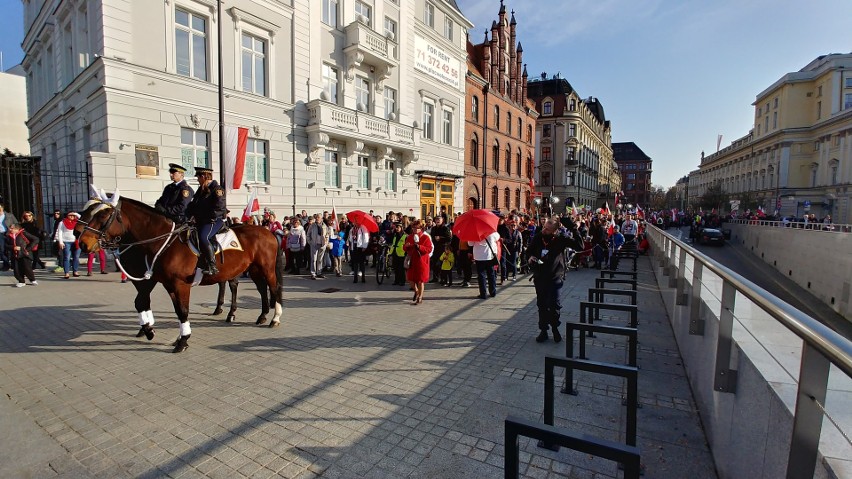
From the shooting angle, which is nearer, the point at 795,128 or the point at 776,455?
the point at 776,455

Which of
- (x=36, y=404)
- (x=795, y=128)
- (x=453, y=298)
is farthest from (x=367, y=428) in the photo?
(x=795, y=128)

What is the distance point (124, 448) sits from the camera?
371cm

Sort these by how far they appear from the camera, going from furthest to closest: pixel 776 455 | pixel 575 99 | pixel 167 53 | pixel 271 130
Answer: pixel 575 99, pixel 271 130, pixel 167 53, pixel 776 455

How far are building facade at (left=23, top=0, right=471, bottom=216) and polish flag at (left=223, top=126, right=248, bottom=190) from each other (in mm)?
2524

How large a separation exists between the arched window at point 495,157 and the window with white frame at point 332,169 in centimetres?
2060

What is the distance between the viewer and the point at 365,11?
2362cm

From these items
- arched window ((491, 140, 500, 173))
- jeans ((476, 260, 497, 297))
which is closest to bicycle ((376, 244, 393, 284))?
jeans ((476, 260, 497, 297))

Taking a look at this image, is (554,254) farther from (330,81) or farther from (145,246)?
(330,81)

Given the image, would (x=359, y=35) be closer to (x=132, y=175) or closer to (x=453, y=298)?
(x=132, y=175)

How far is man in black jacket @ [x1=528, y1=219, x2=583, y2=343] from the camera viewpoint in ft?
22.2

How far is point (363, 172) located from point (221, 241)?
1722 cm

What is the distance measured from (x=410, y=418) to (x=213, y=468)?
1.83 metres

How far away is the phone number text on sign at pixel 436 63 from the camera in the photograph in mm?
27391

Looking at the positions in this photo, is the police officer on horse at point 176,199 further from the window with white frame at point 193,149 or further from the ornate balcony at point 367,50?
the ornate balcony at point 367,50
